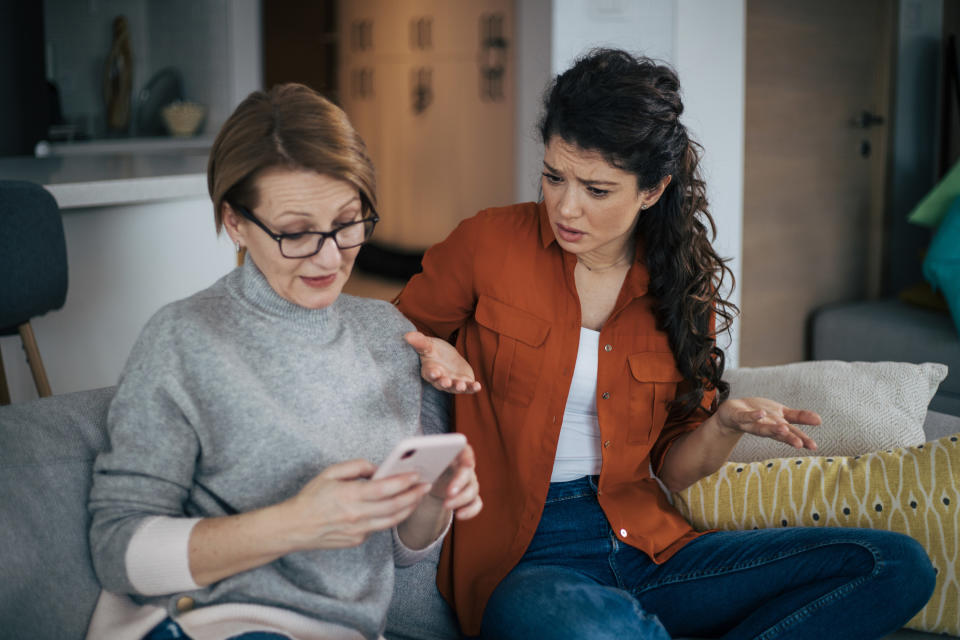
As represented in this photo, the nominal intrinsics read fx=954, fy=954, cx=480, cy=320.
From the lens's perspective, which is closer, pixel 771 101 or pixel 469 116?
pixel 771 101

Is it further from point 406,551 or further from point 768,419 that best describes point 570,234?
point 406,551

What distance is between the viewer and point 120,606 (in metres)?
1.18

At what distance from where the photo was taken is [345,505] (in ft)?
3.45

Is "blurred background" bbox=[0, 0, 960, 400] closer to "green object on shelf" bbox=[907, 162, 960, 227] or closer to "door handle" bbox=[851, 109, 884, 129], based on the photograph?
"door handle" bbox=[851, 109, 884, 129]

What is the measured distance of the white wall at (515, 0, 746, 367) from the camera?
3.33 metres

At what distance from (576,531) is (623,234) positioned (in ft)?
1.64

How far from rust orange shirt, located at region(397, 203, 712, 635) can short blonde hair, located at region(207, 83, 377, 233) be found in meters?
0.42

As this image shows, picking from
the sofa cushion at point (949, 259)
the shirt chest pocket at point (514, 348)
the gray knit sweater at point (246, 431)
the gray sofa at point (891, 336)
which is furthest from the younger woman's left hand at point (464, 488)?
the sofa cushion at point (949, 259)

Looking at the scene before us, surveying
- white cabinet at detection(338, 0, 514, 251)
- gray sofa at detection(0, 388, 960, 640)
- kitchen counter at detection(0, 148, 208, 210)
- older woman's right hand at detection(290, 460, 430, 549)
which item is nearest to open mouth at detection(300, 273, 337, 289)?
older woman's right hand at detection(290, 460, 430, 549)

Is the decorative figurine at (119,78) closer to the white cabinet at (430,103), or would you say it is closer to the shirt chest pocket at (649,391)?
the white cabinet at (430,103)

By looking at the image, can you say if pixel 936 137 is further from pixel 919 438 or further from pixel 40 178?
pixel 40 178

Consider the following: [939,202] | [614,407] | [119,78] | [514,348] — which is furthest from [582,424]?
[119,78]

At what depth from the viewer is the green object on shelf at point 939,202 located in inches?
132

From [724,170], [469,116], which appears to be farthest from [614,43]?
[469,116]
